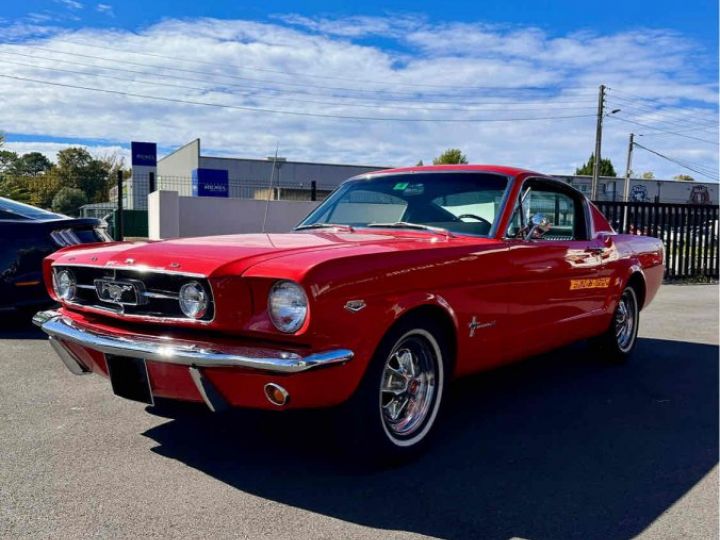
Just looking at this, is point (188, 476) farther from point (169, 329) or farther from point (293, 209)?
point (293, 209)

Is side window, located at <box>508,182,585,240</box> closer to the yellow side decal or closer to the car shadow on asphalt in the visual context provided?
the yellow side decal

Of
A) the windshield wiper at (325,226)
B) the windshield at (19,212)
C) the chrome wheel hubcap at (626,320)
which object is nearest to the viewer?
the windshield wiper at (325,226)

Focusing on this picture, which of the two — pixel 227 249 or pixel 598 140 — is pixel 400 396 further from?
pixel 598 140

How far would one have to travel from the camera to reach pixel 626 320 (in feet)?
20.0

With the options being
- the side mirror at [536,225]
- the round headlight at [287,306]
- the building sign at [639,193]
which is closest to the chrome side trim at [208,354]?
the round headlight at [287,306]

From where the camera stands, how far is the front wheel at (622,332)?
5.80m

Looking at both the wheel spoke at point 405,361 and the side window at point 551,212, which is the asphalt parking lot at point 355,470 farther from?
the side window at point 551,212

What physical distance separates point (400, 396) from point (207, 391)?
1.04 m

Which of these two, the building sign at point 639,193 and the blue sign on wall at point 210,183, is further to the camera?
the building sign at point 639,193

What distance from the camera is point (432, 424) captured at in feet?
11.8

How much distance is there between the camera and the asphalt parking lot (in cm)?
278

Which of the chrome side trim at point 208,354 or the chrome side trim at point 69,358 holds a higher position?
the chrome side trim at point 208,354

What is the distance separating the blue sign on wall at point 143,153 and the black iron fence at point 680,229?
32.4 feet

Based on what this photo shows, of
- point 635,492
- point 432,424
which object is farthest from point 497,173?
point 635,492
